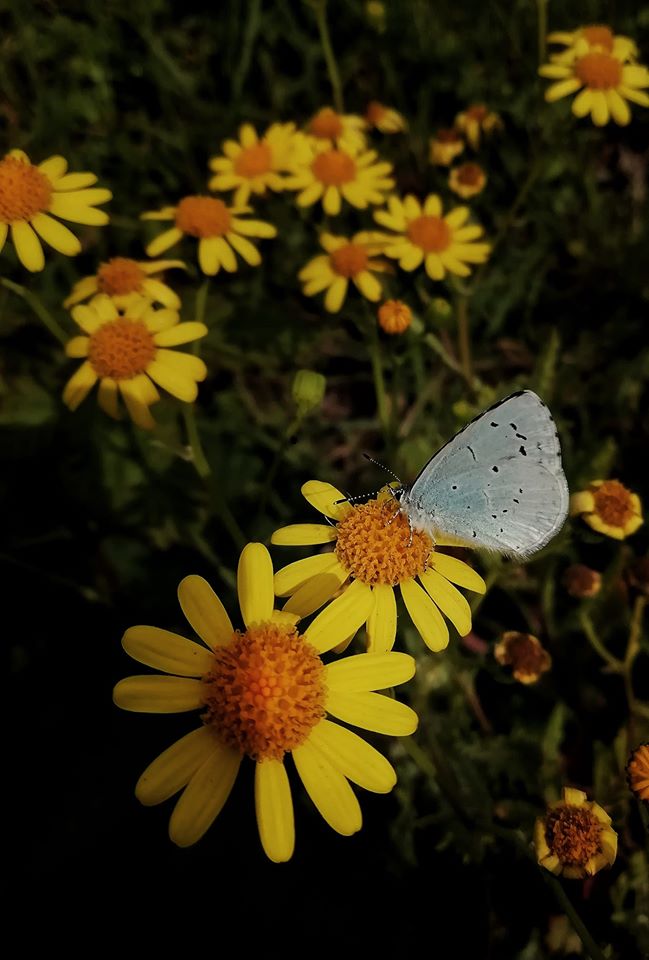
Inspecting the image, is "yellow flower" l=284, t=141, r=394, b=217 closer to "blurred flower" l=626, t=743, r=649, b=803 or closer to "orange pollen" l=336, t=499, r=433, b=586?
"orange pollen" l=336, t=499, r=433, b=586

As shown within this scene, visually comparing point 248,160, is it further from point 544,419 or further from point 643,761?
point 643,761

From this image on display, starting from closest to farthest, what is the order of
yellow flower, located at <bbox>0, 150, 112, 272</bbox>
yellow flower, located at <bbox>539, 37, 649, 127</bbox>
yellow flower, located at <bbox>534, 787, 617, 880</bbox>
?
yellow flower, located at <bbox>534, 787, 617, 880</bbox> → yellow flower, located at <bbox>0, 150, 112, 272</bbox> → yellow flower, located at <bbox>539, 37, 649, 127</bbox>

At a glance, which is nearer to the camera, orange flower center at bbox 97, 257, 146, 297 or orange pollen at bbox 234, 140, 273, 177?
orange flower center at bbox 97, 257, 146, 297

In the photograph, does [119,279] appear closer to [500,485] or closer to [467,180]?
[500,485]

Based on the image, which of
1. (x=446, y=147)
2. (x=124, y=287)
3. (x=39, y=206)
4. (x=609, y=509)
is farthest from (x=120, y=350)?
(x=446, y=147)

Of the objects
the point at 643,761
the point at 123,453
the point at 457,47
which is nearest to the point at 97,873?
the point at 123,453

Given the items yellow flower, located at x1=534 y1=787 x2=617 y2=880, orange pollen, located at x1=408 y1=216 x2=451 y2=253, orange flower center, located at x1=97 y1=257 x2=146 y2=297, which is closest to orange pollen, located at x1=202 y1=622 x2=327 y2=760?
yellow flower, located at x1=534 y1=787 x2=617 y2=880
